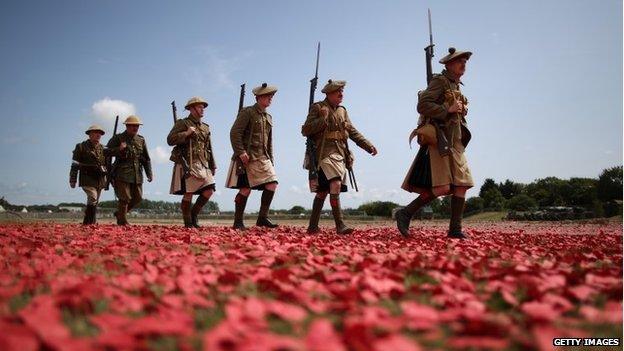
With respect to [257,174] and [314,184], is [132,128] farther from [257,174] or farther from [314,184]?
[314,184]

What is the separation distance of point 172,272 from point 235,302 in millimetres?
1066

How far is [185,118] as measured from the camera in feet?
30.1

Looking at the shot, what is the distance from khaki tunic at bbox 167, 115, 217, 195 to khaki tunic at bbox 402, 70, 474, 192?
4206 mm

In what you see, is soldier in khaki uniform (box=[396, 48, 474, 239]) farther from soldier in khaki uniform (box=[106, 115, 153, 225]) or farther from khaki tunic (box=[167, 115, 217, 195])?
soldier in khaki uniform (box=[106, 115, 153, 225])

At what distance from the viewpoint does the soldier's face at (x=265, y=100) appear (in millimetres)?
8609

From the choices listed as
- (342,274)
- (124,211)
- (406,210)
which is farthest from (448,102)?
(124,211)

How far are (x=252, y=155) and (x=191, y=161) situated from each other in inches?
51.9

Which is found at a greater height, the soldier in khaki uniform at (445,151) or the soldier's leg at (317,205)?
the soldier in khaki uniform at (445,151)

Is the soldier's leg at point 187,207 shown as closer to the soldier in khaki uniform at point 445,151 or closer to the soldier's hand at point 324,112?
the soldier's hand at point 324,112

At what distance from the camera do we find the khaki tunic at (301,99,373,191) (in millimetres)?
7340

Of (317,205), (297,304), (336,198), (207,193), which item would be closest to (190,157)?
(207,193)

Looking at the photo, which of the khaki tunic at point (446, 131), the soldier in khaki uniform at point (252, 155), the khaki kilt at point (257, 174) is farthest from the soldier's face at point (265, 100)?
the khaki tunic at point (446, 131)

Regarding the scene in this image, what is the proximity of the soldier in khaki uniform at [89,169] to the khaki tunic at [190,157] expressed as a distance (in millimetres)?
2821

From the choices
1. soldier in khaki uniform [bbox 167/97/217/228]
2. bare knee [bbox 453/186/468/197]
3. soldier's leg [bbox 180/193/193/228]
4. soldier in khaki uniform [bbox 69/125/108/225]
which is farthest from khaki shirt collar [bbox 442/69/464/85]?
soldier in khaki uniform [bbox 69/125/108/225]
